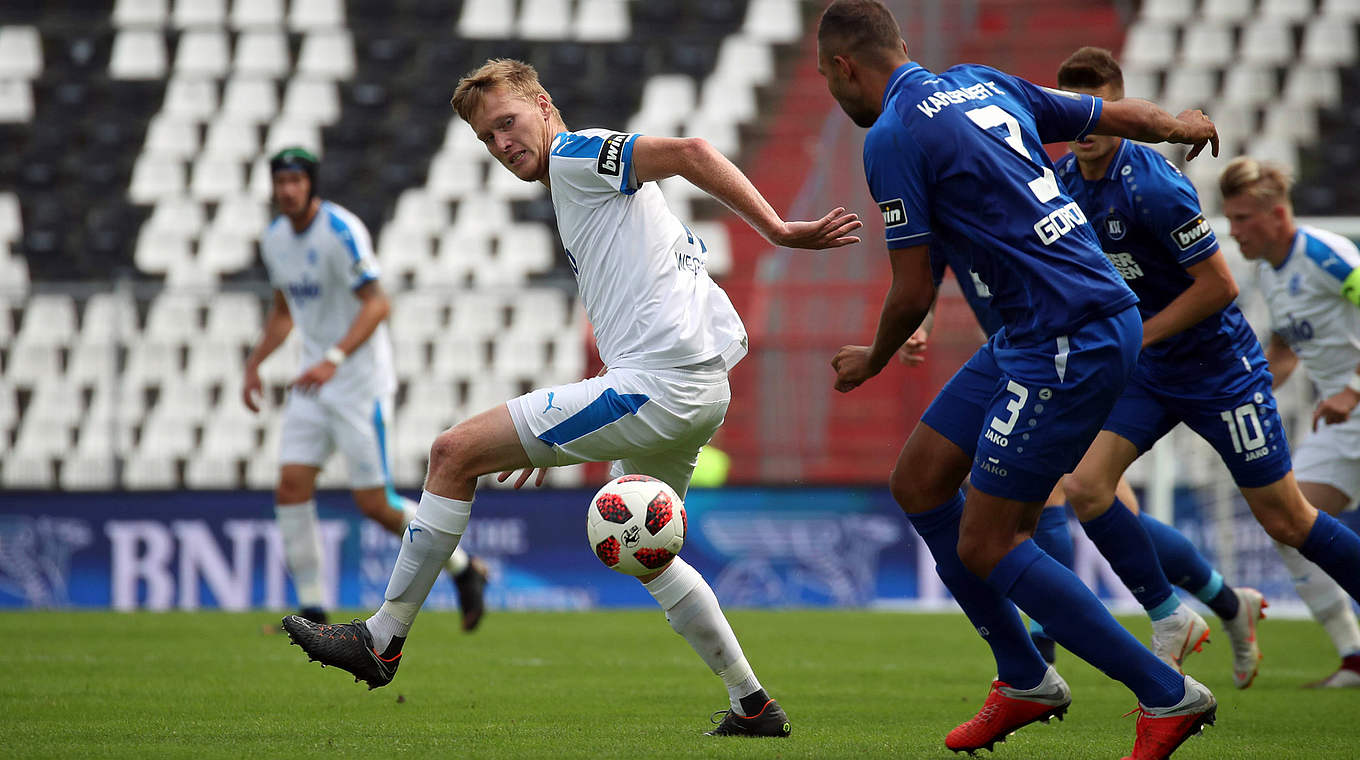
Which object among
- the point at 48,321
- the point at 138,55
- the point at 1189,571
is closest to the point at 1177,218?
the point at 1189,571

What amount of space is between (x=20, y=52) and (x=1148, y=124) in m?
16.5

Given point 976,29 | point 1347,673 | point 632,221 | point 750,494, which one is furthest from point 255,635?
point 976,29

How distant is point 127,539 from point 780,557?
A: 5.13m

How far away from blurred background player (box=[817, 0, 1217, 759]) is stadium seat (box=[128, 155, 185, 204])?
1360cm

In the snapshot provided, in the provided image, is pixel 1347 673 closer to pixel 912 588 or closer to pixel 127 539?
pixel 912 588

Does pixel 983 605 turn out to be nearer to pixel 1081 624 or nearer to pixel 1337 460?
pixel 1081 624

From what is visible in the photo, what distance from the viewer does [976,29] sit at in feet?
52.7

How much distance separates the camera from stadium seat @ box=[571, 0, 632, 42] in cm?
1750

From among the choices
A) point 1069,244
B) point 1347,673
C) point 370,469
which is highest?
point 1069,244

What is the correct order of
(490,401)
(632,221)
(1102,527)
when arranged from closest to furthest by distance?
(632,221)
(1102,527)
(490,401)

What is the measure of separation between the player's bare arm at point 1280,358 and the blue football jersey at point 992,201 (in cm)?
340

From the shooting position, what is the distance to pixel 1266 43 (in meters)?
16.5

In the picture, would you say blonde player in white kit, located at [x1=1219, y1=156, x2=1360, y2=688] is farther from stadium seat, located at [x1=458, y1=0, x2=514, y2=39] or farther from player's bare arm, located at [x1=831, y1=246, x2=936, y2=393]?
stadium seat, located at [x1=458, y1=0, x2=514, y2=39]

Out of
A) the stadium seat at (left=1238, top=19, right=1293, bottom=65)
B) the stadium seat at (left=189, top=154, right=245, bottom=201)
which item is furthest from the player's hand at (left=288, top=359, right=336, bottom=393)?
the stadium seat at (left=1238, top=19, right=1293, bottom=65)
